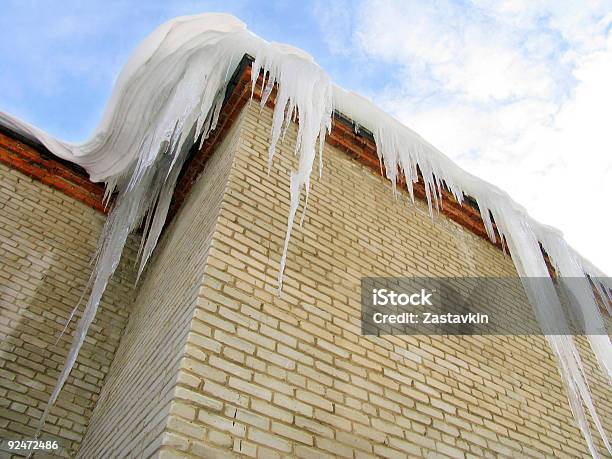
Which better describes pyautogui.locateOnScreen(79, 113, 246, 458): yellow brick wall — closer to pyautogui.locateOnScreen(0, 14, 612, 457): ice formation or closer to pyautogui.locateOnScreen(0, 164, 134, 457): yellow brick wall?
pyautogui.locateOnScreen(0, 164, 134, 457): yellow brick wall

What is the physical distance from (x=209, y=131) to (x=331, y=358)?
2346 mm

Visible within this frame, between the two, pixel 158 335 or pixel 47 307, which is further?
pixel 47 307

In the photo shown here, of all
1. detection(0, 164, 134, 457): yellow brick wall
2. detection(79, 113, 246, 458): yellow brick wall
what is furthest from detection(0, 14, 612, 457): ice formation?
detection(79, 113, 246, 458): yellow brick wall

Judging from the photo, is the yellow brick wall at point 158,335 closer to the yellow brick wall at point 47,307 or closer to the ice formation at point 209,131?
the yellow brick wall at point 47,307

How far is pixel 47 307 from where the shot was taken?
3.88m

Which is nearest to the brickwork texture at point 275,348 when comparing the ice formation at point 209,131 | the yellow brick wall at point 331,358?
the yellow brick wall at point 331,358

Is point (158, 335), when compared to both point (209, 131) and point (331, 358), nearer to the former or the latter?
point (331, 358)

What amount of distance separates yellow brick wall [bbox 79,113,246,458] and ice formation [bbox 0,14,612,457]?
11.3 inches

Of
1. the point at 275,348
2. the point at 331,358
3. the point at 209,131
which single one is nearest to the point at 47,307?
the point at 209,131

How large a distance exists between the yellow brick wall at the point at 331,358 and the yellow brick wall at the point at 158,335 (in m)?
0.14

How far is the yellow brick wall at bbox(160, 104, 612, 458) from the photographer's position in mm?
2156

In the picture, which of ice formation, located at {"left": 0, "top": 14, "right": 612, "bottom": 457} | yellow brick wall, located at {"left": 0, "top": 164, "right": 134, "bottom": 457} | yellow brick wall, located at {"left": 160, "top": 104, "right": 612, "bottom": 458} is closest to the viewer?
yellow brick wall, located at {"left": 160, "top": 104, "right": 612, "bottom": 458}

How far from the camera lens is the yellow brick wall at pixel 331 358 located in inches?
84.9

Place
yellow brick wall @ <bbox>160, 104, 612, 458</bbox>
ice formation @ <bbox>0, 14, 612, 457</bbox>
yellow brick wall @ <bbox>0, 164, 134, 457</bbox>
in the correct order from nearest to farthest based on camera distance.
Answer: yellow brick wall @ <bbox>160, 104, 612, 458</bbox>, yellow brick wall @ <bbox>0, 164, 134, 457</bbox>, ice formation @ <bbox>0, 14, 612, 457</bbox>
